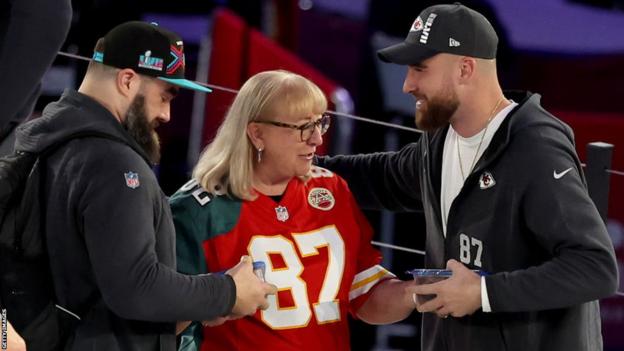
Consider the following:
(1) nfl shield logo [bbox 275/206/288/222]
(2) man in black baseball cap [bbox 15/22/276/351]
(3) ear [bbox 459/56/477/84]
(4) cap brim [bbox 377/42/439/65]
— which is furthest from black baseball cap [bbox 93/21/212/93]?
(3) ear [bbox 459/56/477/84]

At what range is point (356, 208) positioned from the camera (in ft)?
9.01

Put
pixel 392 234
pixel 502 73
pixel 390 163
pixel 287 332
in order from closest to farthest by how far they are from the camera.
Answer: pixel 287 332, pixel 390 163, pixel 392 234, pixel 502 73

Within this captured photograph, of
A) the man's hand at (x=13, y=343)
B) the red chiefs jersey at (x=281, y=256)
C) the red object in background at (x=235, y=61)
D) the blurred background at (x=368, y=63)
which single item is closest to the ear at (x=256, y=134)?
the red chiefs jersey at (x=281, y=256)

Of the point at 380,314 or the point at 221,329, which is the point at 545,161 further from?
the point at 221,329

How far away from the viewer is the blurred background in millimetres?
5852

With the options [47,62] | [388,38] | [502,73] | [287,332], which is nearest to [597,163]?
[287,332]

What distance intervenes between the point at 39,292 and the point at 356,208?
0.79 m

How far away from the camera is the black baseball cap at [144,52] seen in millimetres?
2348

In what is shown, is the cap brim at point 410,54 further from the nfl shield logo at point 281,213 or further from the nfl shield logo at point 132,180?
the nfl shield logo at point 132,180

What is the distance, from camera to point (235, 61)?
5.81 metres

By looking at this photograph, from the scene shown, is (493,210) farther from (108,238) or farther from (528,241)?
(108,238)

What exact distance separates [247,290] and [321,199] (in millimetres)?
371

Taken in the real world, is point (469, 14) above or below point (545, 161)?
above

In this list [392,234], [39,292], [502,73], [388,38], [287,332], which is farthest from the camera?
[502,73]
